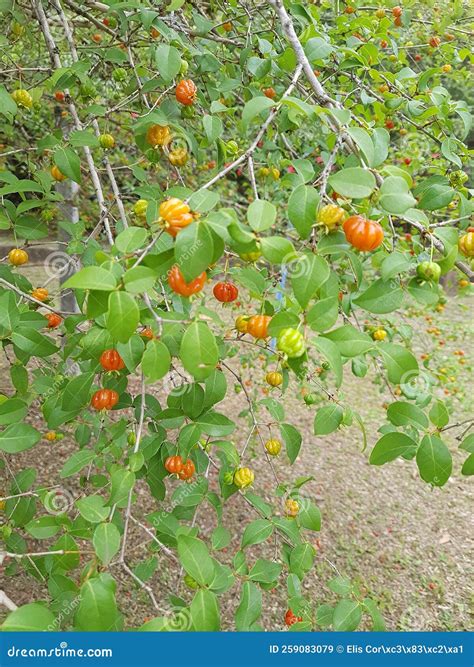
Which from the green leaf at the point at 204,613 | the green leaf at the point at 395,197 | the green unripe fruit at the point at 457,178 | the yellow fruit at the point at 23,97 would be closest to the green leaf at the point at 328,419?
the green leaf at the point at 204,613

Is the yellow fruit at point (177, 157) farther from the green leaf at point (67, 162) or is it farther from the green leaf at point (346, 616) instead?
the green leaf at point (346, 616)

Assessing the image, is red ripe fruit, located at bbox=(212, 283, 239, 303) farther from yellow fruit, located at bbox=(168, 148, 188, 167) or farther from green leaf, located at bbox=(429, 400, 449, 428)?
green leaf, located at bbox=(429, 400, 449, 428)

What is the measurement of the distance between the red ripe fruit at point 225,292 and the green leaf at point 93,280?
0.54m

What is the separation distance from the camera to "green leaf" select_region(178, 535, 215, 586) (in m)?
1.03

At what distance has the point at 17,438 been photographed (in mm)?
1288

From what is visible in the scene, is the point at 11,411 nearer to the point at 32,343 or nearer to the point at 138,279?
the point at 32,343

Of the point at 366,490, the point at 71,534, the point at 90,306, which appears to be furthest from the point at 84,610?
the point at 366,490

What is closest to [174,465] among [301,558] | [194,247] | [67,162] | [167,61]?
[301,558]

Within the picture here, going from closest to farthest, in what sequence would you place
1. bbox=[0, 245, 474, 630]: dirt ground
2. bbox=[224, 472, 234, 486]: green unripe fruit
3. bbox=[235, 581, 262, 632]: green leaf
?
bbox=[235, 581, 262, 632]: green leaf
bbox=[224, 472, 234, 486]: green unripe fruit
bbox=[0, 245, 474, 630]: dirt ground

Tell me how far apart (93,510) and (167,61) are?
1.08 meters

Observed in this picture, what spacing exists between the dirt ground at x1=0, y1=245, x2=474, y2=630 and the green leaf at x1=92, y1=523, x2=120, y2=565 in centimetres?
135

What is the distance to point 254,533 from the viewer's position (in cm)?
139

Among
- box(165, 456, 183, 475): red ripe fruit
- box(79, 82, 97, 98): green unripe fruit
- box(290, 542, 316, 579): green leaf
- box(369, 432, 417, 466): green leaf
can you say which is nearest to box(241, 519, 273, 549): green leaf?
box(290, 542, 316, 579): green leaf
